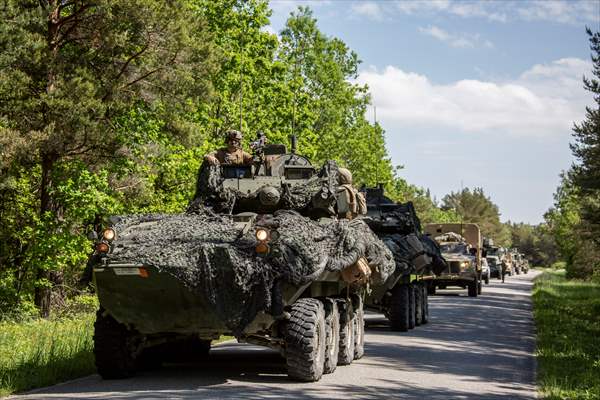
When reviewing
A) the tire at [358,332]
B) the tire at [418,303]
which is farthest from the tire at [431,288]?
the tire at [358,332]

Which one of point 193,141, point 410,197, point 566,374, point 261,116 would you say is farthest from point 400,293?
point 410,197

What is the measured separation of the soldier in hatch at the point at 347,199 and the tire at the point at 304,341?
7.62 feet

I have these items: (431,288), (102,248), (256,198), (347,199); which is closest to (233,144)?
(256,198)

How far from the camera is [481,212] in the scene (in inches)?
5994

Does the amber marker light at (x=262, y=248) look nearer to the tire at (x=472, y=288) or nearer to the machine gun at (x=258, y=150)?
the machine gun at (x=258, y=150)

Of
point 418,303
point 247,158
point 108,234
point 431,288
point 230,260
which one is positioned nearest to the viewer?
point 230,260

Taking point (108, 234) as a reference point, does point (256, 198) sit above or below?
above

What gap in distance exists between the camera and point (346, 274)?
1257cm

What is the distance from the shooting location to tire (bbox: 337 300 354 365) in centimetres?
1307

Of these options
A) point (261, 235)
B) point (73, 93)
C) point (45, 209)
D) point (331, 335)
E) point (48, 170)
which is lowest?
point (331, 335)

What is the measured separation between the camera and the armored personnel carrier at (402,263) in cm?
1959

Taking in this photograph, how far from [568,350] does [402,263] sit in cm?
429

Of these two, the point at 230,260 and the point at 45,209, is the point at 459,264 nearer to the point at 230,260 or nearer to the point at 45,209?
the point at 45,209

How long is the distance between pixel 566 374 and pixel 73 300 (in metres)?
17.8
